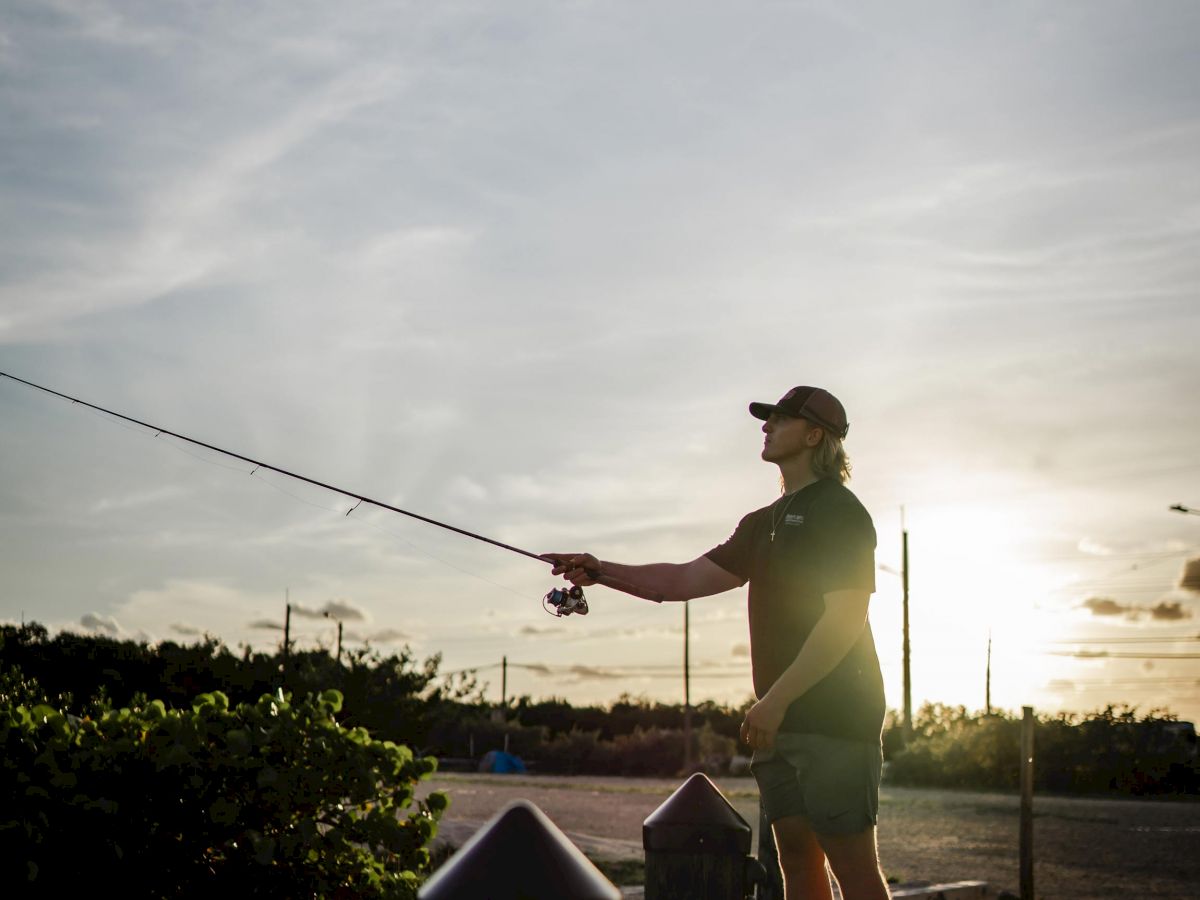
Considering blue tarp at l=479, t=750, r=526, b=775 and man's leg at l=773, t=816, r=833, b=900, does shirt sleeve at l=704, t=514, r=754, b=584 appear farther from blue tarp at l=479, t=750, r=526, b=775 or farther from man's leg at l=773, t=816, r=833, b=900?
blue tarp at l=479, t=750, r=526, b=775

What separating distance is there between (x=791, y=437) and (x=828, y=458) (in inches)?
5.9

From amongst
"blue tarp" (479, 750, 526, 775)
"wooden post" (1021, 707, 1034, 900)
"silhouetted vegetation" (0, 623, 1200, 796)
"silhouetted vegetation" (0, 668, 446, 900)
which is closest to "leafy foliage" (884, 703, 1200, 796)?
"silhouetted vegetation" (0, 623, 1200, 796)

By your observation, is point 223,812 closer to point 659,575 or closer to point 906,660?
point 659,575

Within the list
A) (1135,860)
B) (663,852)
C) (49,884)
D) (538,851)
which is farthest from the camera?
(1135,860)

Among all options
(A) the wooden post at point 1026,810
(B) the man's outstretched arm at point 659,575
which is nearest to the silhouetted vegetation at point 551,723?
(B) the man's outstretched arm at point 659,575

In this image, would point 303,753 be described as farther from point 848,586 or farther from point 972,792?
point 972,792

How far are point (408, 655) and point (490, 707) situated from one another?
1522 inches

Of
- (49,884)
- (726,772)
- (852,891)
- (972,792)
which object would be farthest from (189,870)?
(726,772)

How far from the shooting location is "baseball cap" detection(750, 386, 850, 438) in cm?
440

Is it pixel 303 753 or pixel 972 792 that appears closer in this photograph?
pixel 303 753

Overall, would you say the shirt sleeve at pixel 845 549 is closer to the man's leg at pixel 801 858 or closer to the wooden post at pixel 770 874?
the man's leg at pixel 801 858

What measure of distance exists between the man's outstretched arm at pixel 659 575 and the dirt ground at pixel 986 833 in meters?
6.19

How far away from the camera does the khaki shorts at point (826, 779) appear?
389 cm

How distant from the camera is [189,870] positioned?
19.0 feet
